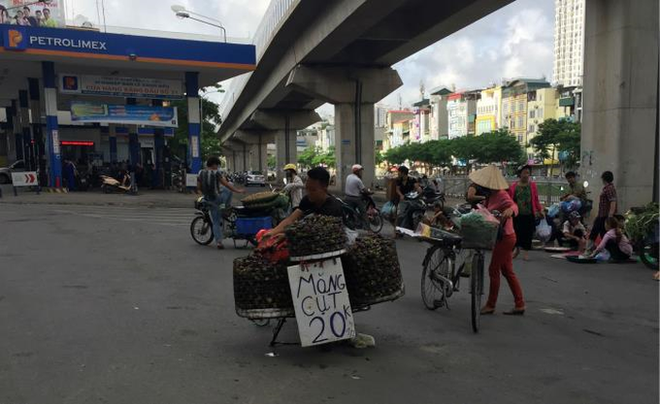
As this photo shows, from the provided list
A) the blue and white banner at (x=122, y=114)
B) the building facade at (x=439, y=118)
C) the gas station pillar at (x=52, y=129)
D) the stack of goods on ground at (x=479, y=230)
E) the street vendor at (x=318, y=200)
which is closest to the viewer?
the street vendor at (x=318, y=200)

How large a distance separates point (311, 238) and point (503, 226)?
258cm

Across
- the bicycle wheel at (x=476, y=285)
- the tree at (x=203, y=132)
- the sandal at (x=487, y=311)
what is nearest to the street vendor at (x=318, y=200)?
the bicycle wheel at (x=476, y=285)

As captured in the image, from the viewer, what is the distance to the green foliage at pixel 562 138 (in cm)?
6862

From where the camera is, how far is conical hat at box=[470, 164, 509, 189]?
19.3 feet

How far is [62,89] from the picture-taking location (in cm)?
2523

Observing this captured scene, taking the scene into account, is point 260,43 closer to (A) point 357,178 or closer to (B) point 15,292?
(A) point 357,178

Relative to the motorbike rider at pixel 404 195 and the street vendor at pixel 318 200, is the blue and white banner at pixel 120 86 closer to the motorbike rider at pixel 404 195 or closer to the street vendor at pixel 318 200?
the motorbike rider at pixel 404 195

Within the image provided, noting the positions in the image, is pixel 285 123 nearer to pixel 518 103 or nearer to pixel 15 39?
pixel 15 39

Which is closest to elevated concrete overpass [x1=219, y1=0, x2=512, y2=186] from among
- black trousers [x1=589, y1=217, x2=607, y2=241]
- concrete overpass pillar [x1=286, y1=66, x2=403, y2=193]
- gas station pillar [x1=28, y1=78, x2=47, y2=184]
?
concrete overpass pillar [x1=286, y1=66, x2=403, y2=193]

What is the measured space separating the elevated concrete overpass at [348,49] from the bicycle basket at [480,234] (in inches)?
549

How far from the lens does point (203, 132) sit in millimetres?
47531

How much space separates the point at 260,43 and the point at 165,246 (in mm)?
25313

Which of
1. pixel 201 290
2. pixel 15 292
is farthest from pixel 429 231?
pixel 15 292

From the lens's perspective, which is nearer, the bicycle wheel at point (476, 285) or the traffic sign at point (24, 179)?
the bicycle wheel at point (476, 285)
